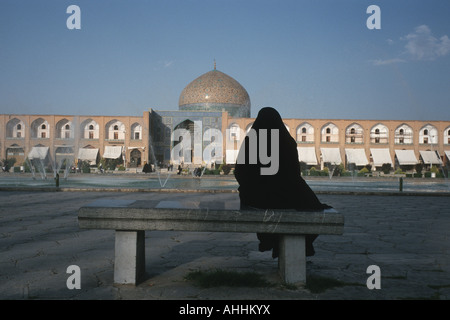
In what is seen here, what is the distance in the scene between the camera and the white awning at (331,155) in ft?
96.2

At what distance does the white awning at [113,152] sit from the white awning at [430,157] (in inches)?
863

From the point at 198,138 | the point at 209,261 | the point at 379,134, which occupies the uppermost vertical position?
the point at 379,134

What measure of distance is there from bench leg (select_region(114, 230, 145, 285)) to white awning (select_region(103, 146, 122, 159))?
1086 inches

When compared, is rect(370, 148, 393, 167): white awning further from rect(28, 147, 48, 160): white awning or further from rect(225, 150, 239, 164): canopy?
rect(28, 147, 48, 160): white awning

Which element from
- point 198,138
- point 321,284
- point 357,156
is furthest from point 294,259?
point 357,156

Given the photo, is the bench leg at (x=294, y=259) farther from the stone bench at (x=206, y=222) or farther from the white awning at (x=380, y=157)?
the white awning at (x=380, y=157)

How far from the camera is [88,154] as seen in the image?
29.1 m

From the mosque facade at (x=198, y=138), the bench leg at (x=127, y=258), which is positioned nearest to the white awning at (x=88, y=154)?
the mosque facade at (x=198, y=138)

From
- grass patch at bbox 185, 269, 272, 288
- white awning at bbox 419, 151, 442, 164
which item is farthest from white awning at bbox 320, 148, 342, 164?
grass patch at bbox 185, 269, 272, 288

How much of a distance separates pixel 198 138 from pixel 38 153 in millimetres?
11528

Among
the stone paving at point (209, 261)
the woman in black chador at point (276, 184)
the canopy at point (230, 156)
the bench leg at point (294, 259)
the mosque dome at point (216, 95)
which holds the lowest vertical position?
the stone paving at point (209, 261)

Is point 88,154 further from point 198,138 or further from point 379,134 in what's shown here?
point 379,134
